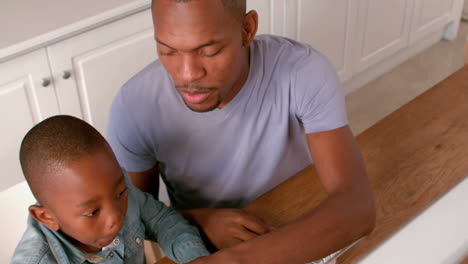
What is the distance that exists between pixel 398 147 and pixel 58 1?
123 centimetres

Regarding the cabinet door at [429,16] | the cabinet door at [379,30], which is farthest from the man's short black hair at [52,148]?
the cabinet door at [429,16]

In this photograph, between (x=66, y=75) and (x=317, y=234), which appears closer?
(x=317, y=234)

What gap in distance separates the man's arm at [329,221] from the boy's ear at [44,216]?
0.79 ft

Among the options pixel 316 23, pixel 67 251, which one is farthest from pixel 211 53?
pixel 316 23

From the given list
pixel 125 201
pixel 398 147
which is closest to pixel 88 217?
pixel 125 201

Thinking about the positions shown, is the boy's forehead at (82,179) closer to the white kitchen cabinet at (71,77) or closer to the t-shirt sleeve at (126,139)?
the t-shirt sleeve at (126,139)

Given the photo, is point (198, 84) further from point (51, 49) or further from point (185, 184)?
point (51, 49)

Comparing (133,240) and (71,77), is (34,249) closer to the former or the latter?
(133,240)

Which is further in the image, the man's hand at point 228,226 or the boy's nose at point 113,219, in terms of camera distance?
the man's hand at point 228,226

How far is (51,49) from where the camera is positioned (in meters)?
1.82

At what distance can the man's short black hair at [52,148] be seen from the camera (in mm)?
900

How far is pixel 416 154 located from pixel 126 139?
633 mm

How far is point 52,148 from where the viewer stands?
904 mm

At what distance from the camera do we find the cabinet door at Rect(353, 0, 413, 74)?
115 inches
